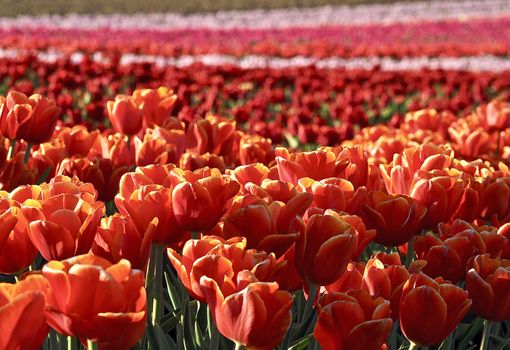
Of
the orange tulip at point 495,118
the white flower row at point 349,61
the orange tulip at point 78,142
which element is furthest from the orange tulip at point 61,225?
the white flower row at point 349,61

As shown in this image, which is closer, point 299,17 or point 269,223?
point 269,223

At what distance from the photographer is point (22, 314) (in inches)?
39.2

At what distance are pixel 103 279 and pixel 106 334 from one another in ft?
0.30

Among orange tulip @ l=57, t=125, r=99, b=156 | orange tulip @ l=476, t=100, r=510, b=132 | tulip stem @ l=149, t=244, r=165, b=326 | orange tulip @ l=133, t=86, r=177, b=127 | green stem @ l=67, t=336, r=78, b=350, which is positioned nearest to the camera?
green stem @ l=67, t=336, r=78, b=350

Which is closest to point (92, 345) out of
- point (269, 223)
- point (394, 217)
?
point (269, 223)

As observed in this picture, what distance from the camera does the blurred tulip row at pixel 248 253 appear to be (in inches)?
43.3

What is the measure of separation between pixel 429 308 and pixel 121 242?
1.84 feet

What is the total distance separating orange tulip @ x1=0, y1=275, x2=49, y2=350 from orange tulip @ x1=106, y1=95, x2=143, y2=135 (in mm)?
1801

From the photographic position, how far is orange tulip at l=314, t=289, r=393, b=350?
4.10 ft

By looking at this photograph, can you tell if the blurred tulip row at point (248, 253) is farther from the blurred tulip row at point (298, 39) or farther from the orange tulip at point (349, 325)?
the blurred tulip row at point (298, 39)

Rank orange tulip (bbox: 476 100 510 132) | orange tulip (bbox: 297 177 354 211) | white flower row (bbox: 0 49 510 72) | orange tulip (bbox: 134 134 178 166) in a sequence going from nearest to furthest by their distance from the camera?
orange tulip (bbox: 297 177 354 211)
orange tulip (bbox: 134 134 178 166)
orange tulip (bbox: 476 100 510 132)
white flower row (bbox: 0 49 510 72)

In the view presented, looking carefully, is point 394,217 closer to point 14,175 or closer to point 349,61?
Answer: point 14,175

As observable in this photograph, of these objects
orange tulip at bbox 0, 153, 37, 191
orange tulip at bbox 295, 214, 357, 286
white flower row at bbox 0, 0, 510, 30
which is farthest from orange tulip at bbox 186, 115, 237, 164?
white flower row at bbox 0, 0, 510, 30

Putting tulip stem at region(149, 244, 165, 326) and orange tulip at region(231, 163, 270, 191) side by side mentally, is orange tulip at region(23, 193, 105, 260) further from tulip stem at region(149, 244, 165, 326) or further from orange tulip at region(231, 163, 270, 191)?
orange tulip at region(231, 163, 270, 191)
